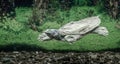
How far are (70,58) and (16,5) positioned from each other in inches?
75.8

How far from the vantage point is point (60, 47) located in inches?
396

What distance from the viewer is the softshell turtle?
10125 millimetres

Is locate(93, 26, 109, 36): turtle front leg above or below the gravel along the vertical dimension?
above

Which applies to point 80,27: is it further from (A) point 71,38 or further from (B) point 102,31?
(B) point 102,31

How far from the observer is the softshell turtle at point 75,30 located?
10125 millimetres

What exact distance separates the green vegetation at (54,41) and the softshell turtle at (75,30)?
0.09 m

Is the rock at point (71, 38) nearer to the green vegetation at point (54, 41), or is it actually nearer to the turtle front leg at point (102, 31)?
the green vegetation at point (54, 41)

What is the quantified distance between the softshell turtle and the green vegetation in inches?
3.7

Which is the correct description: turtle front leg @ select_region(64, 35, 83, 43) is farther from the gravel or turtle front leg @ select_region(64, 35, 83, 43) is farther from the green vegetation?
the gravel

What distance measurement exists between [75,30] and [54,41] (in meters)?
0.56

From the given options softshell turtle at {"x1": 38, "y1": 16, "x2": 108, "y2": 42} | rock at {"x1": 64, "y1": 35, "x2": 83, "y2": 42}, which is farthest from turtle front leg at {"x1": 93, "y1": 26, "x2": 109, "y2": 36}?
rock at {"x1": 64, "y1": 35, "x2": 83, "y2": 42}

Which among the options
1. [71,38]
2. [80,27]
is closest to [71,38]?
[71,38]

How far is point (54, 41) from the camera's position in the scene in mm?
10109

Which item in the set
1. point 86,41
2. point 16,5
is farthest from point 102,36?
point 16,5
